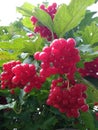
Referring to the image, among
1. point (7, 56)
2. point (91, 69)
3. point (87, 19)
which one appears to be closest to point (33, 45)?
point (7, 56)

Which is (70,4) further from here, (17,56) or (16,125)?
(16,125)

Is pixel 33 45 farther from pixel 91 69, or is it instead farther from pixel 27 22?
pixel 27 22

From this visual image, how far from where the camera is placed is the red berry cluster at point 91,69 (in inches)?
51.3

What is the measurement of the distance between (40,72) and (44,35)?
0.44 meters

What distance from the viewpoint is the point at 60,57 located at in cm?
107

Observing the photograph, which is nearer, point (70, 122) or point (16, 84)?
point (16, 84)

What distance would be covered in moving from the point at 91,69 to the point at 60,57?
0.30 metres

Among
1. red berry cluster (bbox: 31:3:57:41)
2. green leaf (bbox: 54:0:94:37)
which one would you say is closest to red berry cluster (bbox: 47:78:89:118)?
green leaf (bbox: 54:0:94:37)

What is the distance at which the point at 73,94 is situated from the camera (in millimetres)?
1115

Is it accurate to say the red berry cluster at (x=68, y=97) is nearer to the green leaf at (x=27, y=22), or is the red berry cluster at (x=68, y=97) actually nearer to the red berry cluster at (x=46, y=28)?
the red berry cluster at (x=46, y=28)

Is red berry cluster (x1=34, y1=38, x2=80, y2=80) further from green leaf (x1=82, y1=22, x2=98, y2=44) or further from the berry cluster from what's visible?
green leaf (x1=82, y1=22, x2=98, y2=44)

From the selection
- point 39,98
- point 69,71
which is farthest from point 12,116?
point 69,71

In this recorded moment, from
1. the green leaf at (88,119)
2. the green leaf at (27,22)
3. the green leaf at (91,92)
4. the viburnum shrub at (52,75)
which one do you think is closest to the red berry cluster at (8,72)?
the viburnum shrub at (52,75)

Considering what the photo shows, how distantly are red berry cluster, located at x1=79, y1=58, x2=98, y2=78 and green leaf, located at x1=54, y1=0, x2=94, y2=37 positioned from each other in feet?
0.57
